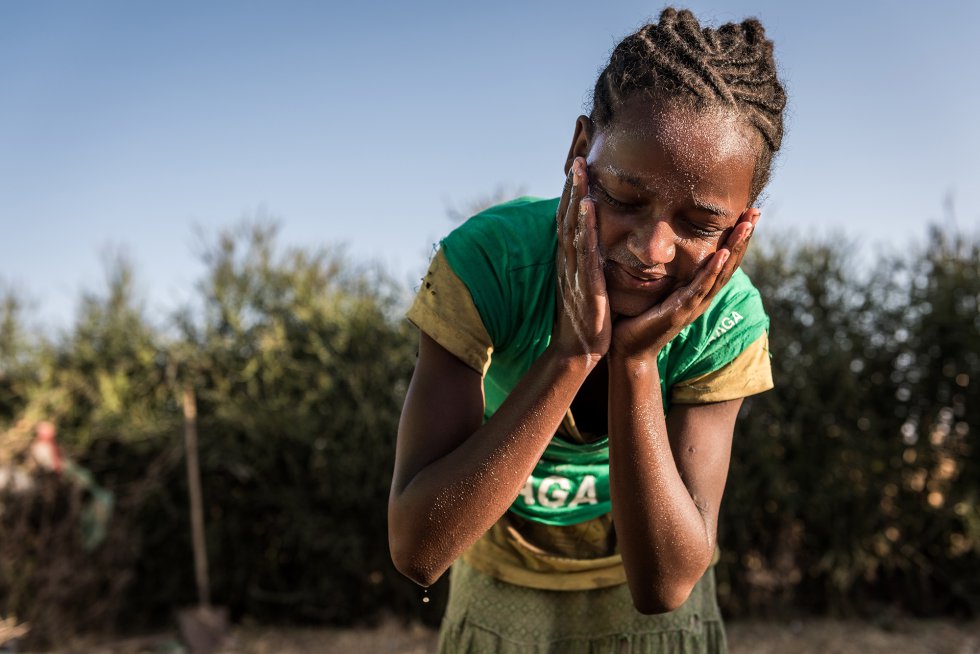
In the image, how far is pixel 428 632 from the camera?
7012 mm

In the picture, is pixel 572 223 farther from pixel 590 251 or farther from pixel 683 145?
→ pixel 683 145

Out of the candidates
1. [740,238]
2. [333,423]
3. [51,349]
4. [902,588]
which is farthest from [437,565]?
[51,349]

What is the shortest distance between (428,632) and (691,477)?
215 inches

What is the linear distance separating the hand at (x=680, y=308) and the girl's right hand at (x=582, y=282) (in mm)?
44

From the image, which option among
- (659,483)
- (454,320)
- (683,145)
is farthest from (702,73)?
(659,483)

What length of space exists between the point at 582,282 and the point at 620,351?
171 mm

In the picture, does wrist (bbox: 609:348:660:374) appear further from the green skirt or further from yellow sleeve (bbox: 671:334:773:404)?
the green skirt

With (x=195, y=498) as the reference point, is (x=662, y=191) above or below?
above

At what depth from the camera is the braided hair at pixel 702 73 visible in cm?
176

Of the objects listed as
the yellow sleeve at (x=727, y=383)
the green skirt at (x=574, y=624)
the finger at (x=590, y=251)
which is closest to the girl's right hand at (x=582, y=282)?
the finger at (x=590, y=251)

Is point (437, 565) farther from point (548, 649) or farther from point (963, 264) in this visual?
point (963, 264)

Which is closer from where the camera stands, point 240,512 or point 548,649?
point 548,649

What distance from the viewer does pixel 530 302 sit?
2.05m

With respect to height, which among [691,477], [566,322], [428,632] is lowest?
[428,632]
